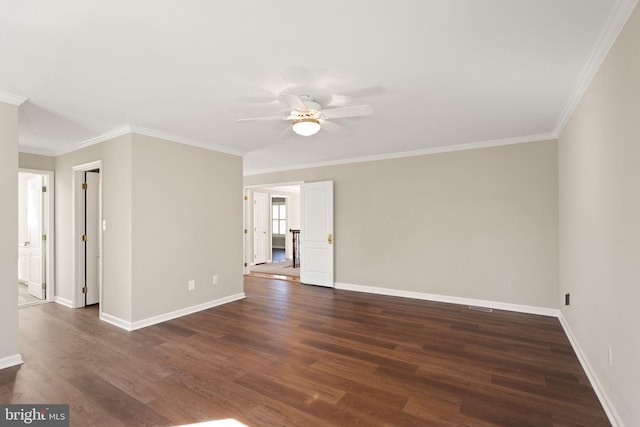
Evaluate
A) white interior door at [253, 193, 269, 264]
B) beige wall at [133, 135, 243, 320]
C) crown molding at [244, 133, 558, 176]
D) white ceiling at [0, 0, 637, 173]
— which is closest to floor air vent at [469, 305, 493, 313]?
crown molding at [244, 133, 558, 176]

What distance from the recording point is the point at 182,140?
14.2 feet

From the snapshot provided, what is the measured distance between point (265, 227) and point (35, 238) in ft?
17.6

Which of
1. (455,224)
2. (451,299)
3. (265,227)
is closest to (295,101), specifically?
(455,224)

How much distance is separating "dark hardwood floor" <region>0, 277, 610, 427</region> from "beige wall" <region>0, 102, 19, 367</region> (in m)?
0.28

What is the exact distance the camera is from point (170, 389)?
Answer: 245cm

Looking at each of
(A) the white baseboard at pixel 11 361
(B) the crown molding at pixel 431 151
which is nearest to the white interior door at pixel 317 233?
(B) the crown molding at pixel 431 151

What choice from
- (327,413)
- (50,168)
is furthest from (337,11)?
(50,168)

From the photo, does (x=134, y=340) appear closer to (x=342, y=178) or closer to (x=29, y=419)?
(x=29, y=419)

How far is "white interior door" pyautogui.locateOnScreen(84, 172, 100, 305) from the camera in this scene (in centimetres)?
485

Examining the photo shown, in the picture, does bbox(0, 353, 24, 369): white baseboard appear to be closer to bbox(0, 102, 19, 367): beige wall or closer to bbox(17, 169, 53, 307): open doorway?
bbox(0, 102, 19, 367): beige wall

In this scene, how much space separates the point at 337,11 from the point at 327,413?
103 inches

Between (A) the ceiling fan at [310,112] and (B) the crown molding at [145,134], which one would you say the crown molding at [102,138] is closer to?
(B) the crown molding at [145,134]

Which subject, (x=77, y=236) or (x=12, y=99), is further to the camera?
(x=77, y=236)

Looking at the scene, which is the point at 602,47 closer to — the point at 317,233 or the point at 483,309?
the point at 483,309
